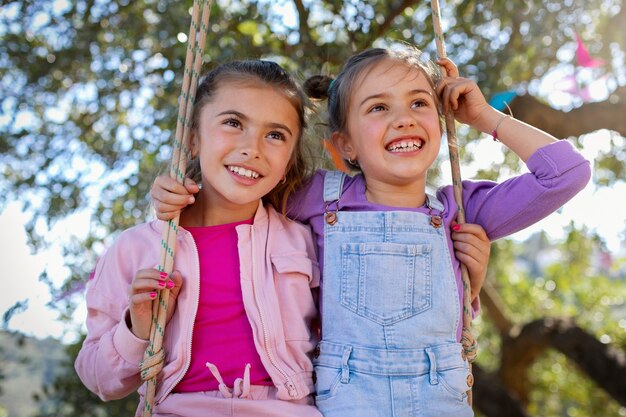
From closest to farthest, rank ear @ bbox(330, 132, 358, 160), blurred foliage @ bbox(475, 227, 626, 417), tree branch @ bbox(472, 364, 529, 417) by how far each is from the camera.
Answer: ear @ bbox(330, 132, 358, 160), tree branch @ bbox(472, 364, 529, 417), blurred foliage @ bbox(475, 227, 626, 417)

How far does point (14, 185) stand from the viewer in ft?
11.3

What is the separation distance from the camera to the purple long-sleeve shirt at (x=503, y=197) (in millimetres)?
1899

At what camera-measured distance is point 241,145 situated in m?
1.92

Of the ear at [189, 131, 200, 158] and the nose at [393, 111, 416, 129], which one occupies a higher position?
the nose at [393, 111, 416, 129]

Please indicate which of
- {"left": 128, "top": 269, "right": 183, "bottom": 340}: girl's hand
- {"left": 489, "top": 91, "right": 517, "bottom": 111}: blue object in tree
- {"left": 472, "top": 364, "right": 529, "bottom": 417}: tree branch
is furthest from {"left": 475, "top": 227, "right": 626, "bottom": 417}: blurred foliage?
{"left": 128, "top": 269, "right": 183, "bottom": 340}: girl's hand

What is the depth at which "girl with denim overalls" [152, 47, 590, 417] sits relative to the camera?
181 centimetres

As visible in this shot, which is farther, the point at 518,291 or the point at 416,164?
the point at 518,291

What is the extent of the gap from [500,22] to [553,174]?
2017 mm

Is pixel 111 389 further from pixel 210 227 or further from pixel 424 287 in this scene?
pixel 424 287

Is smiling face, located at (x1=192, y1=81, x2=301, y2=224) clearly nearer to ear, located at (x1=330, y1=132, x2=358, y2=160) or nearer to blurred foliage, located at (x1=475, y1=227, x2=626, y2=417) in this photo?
ear, located at (x1=330, y1=132, x2=358, y2=160)

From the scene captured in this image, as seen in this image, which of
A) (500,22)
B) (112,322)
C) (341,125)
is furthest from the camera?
(500,22)

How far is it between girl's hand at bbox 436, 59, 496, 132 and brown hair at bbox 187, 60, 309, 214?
0.42 m

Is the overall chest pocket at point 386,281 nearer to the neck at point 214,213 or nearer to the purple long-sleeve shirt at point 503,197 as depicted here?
the purple long-sleeve shirt at point 503,197

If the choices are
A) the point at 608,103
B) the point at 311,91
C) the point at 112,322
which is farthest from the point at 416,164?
the point at 608,103
